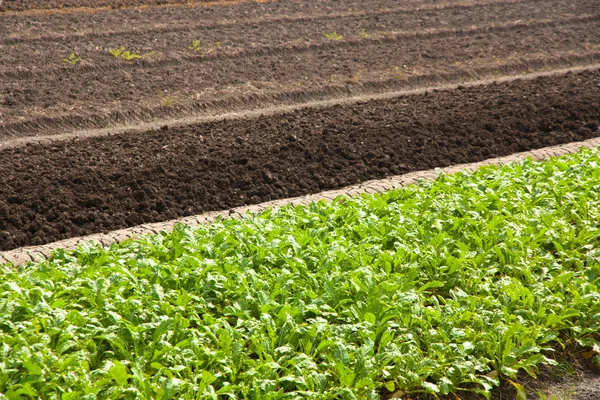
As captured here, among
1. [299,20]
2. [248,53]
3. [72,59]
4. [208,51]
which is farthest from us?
[299,20]

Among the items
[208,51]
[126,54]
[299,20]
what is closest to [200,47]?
[208,51]

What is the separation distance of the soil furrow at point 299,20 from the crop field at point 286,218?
0.31 feet

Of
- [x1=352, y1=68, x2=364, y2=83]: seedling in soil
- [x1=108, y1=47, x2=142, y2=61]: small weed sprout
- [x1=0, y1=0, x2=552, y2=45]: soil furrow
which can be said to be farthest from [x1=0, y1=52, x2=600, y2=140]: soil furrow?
[x1=0, y1=0, x2=552, y2=45]: soil furrow

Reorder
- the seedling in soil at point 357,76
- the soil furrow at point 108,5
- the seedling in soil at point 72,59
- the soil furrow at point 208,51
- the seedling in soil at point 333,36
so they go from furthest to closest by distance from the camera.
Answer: the soil furrow at point 108,5, the seedling in soil at point 333,36, the seedling in soil at point 357,76, the seedling in soil at point 72,59, the soil furrow at point 208,51

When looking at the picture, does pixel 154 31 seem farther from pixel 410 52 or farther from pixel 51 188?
pixel 51 188

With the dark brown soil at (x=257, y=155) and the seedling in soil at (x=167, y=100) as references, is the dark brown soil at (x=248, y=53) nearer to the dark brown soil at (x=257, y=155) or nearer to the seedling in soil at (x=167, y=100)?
the seedling in soil at (x=167, y=100)

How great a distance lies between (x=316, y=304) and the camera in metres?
4.87

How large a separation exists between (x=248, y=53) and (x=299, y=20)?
3.01 meters

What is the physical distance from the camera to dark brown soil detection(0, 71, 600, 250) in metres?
7.11

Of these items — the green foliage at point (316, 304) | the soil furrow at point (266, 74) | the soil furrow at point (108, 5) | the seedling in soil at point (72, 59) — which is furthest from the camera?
the soil furrow at point (108, 5)

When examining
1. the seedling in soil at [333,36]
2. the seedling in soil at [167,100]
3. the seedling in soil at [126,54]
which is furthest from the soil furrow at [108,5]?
the seedling in soil at [167,100]

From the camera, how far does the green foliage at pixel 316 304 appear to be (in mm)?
4145

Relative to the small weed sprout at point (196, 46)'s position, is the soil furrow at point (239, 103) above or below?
below

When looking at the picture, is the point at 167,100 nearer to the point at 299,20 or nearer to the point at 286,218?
the point at 286,218
